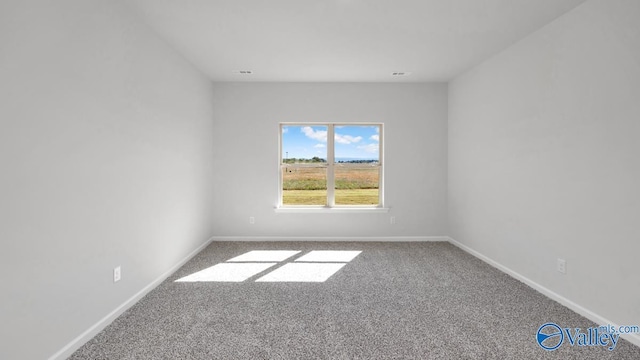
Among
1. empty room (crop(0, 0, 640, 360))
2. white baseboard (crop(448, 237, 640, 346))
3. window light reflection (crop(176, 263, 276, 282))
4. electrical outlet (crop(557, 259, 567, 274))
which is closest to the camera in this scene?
empty room (crop(0, 0, 640, 360))

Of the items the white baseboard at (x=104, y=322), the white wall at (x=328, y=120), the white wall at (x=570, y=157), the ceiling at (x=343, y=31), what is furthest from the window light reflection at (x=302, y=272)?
the ceiling at (x=343, y=31)

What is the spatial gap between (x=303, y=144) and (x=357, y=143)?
89 centimetres

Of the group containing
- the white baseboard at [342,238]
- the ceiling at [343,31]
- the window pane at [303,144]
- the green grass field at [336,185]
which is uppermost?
the ceiling at [343,31]

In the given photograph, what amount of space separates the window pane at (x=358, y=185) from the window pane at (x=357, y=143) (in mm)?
149

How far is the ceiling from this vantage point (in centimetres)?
237

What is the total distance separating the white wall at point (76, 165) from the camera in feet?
4.86

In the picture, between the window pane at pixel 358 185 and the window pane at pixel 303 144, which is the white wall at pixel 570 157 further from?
the window pane at pixel 303 144

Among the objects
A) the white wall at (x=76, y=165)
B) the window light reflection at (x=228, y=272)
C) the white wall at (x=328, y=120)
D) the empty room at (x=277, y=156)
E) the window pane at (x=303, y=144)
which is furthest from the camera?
the window pane at (x=303, y=144)

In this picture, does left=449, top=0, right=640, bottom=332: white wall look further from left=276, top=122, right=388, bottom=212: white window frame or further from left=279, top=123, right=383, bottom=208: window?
left=279, top=123, right=383, bottom=208: window

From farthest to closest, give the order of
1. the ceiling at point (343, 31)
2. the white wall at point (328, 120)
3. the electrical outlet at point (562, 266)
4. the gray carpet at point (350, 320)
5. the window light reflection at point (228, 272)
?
the white wall at point (328, 120) → the window light reflection at point (228, 272) → the electrical outlet at point (562, 266) → the ceiling at point (343, 31) → the gray carpet at point (350, 320)

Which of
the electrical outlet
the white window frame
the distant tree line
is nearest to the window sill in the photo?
the white window frame

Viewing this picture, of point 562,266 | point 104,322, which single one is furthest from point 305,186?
point 562,266

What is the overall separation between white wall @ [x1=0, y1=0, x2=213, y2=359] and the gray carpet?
0.39m

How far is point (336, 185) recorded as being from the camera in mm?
4742
